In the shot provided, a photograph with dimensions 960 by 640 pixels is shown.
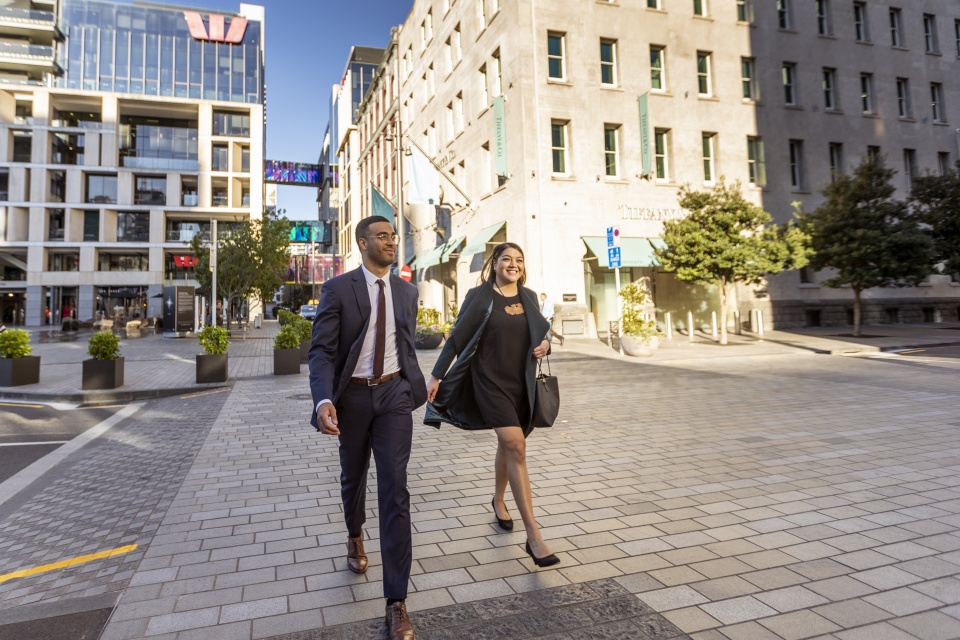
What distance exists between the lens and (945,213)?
23078mm

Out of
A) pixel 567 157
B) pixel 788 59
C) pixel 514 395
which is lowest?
pixel 514 395

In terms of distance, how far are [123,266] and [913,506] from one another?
59069 millimetres

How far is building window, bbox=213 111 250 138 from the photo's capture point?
53562 millimetres

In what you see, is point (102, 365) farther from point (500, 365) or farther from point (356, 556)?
point (500, 365)

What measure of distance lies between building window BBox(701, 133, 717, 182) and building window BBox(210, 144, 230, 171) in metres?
45.0

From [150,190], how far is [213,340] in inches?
1862

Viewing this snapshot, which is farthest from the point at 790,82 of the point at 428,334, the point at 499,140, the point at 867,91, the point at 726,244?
the point at 428,334

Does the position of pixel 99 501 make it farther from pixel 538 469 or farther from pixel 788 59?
pixel 788 59

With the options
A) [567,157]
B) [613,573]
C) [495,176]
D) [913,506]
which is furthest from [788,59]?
[613,573]

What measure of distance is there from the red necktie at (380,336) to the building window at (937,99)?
37543 mm

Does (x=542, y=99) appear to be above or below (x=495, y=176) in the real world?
above

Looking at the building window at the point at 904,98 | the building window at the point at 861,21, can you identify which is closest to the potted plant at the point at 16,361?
the building window at the point at 861,21

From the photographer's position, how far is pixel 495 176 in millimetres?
25188

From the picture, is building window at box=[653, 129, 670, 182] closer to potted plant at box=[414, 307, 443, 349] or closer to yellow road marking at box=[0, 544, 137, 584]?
potted plant at box=[414, 307, 443, 349]
